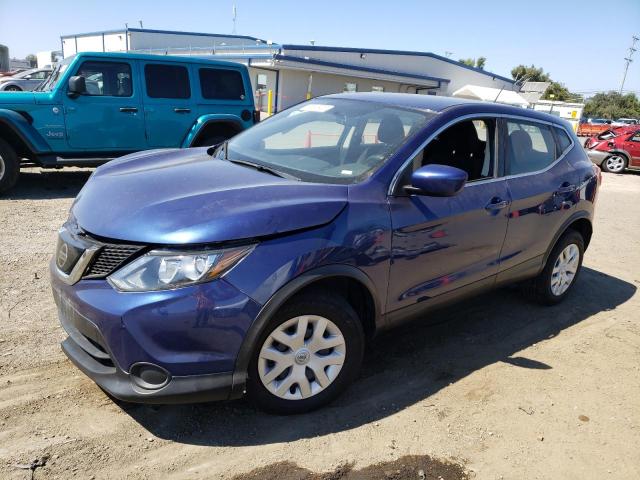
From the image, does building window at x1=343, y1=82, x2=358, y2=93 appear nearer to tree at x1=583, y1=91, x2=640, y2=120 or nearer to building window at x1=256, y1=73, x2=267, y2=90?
building window at x1=256, y1=73, x2=267, y2=90

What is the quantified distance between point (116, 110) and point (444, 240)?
6.45 m

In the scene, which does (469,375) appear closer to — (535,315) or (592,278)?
(535,315)

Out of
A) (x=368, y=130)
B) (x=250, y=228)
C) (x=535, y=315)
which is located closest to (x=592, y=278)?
(x=535, y=315)

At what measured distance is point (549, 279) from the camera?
4.58 meters

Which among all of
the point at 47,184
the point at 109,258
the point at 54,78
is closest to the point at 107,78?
the point at 54,78

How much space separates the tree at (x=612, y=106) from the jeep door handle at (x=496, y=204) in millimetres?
80653

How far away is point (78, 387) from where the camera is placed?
2.99 m

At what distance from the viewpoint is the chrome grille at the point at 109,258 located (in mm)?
2392

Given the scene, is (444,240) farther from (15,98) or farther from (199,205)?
(15,98)

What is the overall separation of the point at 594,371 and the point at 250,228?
114 inches

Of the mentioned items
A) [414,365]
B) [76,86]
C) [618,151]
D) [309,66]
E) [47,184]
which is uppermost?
[309,66]

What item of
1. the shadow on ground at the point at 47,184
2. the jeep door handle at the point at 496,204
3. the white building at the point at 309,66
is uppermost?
the white building at the point at 309,66

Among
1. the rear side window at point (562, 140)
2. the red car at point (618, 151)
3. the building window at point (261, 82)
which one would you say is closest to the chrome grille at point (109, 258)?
the rear side window at point (562, 140)

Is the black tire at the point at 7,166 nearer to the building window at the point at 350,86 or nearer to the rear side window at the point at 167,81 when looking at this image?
the rear side window at the point at 167,81
